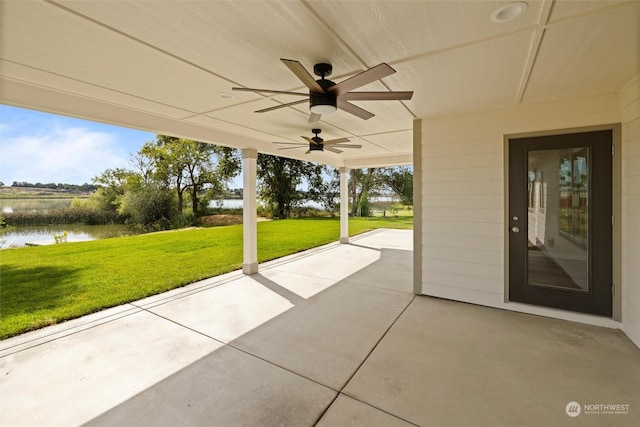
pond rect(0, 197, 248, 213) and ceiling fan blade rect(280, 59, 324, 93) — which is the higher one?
ceiling fan blade rect(280, 59, 324, 93)

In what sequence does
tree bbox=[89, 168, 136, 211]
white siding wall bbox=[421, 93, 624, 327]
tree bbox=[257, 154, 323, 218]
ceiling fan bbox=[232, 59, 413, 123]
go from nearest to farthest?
ceiling fan bbox=[232, 59, 413, 123] → white siding wall bbox=[421, 93, 624, 327] → tree bbox=[89, 168, 136, 211] → tree bbox=[257, 154, 323, 218]

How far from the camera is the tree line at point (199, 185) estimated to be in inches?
402

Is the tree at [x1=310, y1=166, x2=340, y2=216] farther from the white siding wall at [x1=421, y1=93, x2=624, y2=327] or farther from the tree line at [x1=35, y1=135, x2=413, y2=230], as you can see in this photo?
the white siding wall at [x1=421, y1=93, x2=624, y2=327]

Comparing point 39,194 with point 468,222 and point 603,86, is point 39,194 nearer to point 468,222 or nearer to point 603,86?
point 468,222

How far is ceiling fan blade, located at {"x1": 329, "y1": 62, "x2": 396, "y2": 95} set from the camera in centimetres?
174

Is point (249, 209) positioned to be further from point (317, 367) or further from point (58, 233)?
point (58, 233)

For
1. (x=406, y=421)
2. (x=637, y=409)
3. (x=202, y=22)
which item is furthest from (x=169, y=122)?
(x=637, y=409)

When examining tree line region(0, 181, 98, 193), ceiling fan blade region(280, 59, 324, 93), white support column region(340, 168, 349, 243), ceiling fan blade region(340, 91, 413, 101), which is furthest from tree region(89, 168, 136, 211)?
ceiling fan blade region(340, 91, 413, 101)

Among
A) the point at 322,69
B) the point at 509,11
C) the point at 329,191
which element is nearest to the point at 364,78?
the point at 322,69

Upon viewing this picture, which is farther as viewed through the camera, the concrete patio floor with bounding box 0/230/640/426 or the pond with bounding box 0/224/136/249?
the pond with bounding box 0/224/136/249

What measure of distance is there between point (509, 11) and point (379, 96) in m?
0.90

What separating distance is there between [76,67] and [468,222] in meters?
4.62

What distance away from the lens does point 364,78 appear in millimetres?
1906

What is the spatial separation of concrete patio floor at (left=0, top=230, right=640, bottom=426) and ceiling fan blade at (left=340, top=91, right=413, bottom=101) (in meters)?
2.27
